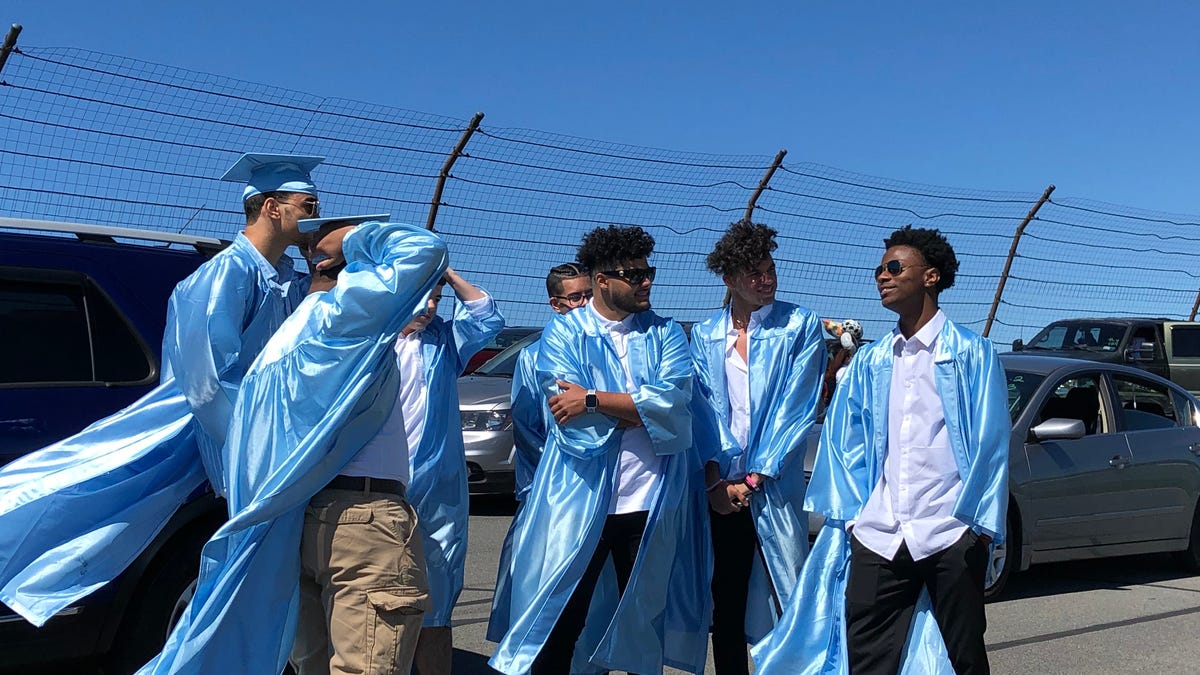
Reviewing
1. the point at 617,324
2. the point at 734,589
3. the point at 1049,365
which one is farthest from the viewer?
the point at 1049,365

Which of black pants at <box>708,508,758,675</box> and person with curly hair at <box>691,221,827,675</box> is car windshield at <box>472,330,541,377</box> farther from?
black pants at <box>708,508,758,675</box>

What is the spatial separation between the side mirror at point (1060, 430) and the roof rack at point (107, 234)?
4547 millimetres

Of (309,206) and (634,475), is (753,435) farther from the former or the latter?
(309,206)

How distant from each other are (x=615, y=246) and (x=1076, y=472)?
4196 millimetres

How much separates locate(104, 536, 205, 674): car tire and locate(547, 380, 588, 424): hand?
4.61 ft

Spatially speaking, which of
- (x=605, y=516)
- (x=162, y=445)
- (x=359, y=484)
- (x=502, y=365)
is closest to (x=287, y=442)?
(x=359, y=484)

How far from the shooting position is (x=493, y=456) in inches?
356

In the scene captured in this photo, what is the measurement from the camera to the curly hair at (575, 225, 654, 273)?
14.3 ft

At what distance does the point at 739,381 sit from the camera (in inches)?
187

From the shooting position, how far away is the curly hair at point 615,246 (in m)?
4.34

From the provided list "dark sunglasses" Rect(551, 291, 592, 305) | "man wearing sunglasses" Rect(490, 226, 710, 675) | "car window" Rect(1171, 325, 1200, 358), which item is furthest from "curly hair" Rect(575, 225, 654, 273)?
"car window" Rect(1171, 325, 1200, 358)

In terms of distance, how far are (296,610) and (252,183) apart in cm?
127

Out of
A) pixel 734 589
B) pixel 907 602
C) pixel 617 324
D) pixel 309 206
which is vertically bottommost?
pixel 734 589

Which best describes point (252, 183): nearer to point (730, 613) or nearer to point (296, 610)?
point (296, 610)
